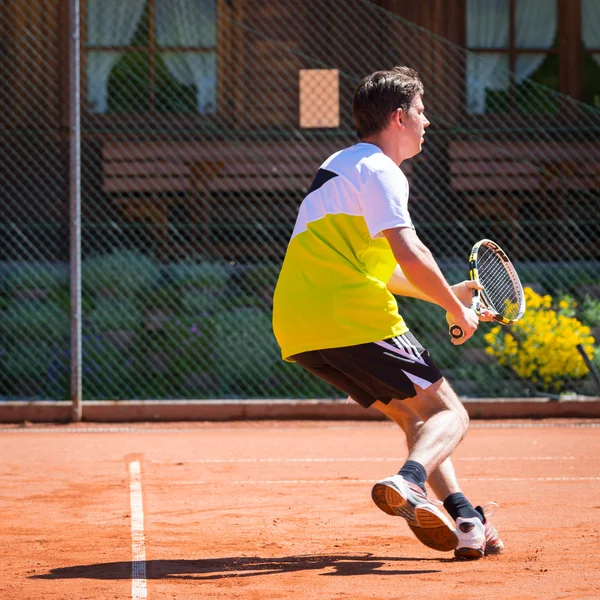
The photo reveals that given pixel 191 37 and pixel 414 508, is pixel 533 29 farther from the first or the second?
pixel 414 508

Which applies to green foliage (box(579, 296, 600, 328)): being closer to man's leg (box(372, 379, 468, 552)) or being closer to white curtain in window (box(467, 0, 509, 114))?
white curtain in window (box(467, 0, 509, 114))

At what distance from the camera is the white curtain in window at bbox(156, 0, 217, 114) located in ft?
44.4

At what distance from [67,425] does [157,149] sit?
193 inches

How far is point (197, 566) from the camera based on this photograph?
170 inches

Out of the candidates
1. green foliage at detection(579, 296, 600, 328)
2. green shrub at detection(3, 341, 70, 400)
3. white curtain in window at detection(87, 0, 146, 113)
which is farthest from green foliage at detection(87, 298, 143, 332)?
green foliage at detection(579, 296, 600, 328)

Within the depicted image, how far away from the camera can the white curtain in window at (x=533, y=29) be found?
46.5 ft

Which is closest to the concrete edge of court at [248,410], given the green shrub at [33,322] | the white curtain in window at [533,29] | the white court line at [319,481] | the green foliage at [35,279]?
the green shrub at [33,322]

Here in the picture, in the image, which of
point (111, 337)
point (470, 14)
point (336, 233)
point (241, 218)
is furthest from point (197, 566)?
point (470, 14)

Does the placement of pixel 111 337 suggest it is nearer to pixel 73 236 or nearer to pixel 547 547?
pixel 73 236

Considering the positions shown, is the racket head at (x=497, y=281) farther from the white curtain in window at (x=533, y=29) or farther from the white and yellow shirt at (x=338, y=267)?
the white curtain in window at (x=533, y=29)

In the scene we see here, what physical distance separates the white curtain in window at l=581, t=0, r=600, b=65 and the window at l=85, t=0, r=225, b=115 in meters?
4.34

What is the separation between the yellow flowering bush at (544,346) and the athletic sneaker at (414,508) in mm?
6318

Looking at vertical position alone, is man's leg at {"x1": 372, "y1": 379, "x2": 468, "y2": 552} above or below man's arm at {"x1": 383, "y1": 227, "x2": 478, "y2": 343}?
below

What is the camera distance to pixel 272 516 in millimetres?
5484
